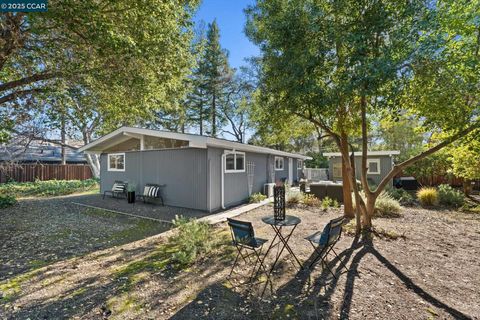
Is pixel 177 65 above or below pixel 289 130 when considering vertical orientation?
above

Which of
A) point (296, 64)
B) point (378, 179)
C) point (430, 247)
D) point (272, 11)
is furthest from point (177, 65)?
point (378, 179)

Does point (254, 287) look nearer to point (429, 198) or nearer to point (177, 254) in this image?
point (177, 254)

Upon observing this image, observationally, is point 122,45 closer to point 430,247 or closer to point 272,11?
point 272,11

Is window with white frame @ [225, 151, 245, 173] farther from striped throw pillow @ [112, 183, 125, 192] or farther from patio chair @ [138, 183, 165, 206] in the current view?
striped throw pillow @ [112, 183, 125, 192]

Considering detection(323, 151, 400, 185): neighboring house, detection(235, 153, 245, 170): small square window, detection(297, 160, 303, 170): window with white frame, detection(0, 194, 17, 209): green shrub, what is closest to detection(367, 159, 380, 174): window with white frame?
detection(323, 151, 400, 185): neighboring house

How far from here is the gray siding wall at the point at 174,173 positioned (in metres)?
8.38

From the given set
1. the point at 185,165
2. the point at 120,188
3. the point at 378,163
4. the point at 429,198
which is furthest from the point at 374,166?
the point at 120,188

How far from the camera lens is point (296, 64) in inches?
177

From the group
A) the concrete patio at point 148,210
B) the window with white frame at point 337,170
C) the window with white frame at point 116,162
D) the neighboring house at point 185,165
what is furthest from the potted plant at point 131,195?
the window with white frame at point 337,170

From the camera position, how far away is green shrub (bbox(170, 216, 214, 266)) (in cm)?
390

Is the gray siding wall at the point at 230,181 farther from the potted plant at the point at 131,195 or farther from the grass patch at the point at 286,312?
the grass patch at the point at 286,312

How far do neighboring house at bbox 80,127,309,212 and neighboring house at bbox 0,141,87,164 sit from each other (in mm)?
→ 8087

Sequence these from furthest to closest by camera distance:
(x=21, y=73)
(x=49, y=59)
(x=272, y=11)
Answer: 1. (x=21, y=73)
2. (x=49, y=59)
3. (x=272, y=11)

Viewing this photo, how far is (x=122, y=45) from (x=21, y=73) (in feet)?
16.5
